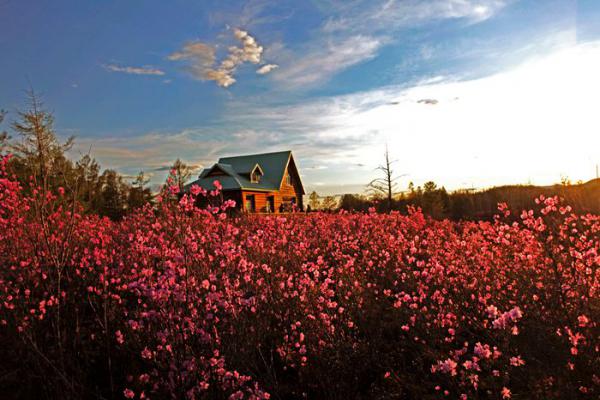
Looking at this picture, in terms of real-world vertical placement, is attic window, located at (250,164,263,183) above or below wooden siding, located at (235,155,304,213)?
above

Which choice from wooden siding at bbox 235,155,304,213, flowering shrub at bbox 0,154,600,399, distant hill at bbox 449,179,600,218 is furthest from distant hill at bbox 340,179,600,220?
flowering shrub at bbox 0,154,600,399

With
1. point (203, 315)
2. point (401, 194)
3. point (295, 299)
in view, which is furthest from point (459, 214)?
point (203, 315)

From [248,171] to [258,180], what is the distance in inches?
46.2

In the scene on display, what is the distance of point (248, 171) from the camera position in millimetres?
28234

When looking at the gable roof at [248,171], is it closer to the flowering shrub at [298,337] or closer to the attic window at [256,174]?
the attic window at [256,174]

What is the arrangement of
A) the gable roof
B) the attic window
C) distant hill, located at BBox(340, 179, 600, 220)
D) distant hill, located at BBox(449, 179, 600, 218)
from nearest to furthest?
distant hill, located at BBox(449, 179, 600, 218)
distant hill, located at BBox(340, 179, 600, 220)
the gable roof
the attic window

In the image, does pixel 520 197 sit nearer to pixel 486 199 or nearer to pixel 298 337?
pixel 486 199

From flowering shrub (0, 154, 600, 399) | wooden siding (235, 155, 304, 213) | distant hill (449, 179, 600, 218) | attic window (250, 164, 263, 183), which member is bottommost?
flowering shrub (0, 154, 600, 399)

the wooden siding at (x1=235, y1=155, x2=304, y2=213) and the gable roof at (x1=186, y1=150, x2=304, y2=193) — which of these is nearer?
the wooden siding at (x1=235, y1=155, x2=304, y2=213)

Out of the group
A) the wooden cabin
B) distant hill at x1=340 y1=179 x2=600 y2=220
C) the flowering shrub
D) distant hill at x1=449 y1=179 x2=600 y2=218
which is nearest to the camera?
the flowering shrub

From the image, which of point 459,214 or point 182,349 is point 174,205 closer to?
point 182,349

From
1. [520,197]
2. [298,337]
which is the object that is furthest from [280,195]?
[298,337]

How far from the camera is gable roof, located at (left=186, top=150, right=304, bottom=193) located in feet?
87.0

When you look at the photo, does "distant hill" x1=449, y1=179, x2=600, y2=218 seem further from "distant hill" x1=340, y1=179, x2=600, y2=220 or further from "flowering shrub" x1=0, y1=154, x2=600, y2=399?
"flowering shrub" x1=0, y1=154, x2=600, y2=399
